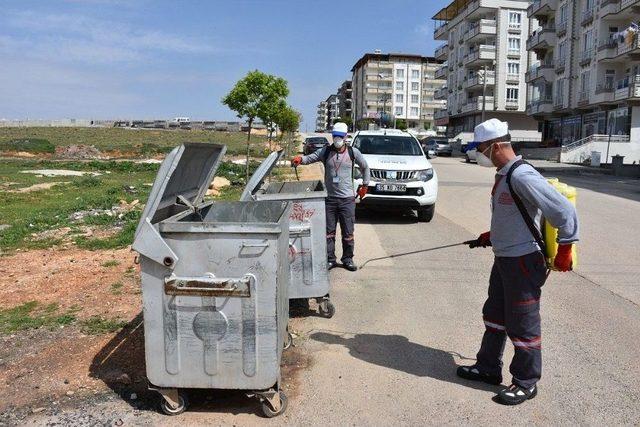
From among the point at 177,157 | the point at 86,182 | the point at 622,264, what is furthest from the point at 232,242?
the point at 86,182

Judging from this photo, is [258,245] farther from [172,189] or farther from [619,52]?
[619,52]

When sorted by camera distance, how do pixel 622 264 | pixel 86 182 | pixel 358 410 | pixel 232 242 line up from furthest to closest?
pixel 86 182, pixel 622 264, pixel 358 410, pixel 232 242

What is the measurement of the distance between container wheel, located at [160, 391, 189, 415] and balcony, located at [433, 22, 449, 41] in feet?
280

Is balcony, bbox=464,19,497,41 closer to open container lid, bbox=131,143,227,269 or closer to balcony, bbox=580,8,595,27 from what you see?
balcony, bbox=580,8,595,27

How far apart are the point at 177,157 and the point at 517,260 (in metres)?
2.23

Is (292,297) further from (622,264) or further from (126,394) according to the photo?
(622,264)

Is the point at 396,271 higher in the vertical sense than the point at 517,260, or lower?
lower

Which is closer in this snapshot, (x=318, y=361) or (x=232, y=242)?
(x=232, y=242)

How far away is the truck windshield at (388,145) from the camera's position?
41.2ft

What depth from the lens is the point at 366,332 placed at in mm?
5160

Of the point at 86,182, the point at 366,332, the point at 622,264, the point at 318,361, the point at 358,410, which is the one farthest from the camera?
the point at 86,182

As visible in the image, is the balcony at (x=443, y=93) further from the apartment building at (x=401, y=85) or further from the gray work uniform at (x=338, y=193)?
the gray work uniform at (x=338, y=193)

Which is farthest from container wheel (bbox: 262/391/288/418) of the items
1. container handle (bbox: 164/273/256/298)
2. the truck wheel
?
the truck wheel

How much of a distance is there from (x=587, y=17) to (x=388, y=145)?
4224 centimetres
